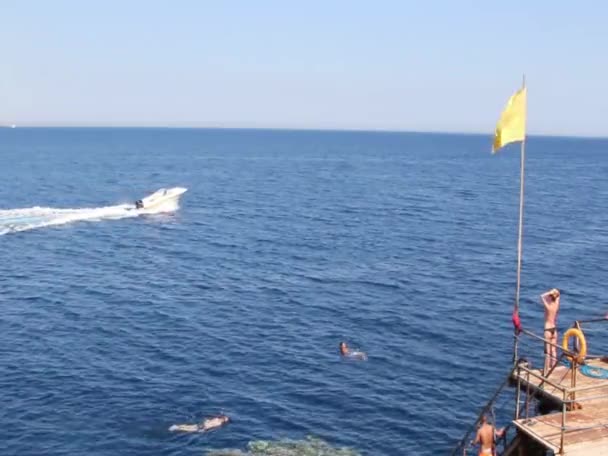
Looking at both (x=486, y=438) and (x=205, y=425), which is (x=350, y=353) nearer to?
(x=205, y=425)

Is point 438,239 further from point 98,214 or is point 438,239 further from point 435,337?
point 98,214

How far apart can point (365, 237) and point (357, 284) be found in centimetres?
2263

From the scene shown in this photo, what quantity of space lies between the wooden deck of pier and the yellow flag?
23.0 feet

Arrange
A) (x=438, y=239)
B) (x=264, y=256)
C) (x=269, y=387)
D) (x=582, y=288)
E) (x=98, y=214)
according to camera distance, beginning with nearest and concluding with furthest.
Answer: (x=269, y=387) < (x=582, y=288) < (x=264, y=256) < (x=438, y=239) < (x=98, y=214)

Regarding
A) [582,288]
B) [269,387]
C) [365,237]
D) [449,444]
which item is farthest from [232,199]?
[449,444]

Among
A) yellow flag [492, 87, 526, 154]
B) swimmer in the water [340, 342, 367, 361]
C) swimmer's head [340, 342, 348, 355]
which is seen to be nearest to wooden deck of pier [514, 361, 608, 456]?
yellow flag [492, 87, 526, 154]

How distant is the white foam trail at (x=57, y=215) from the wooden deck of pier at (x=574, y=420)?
77.7 meters

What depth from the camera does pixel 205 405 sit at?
3784cm

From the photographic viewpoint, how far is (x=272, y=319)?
5209 centimetres

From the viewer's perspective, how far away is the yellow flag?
68.6 feet

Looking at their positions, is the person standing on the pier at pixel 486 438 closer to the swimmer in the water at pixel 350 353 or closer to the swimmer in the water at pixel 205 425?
the swimmer in the water at pixel 205 425

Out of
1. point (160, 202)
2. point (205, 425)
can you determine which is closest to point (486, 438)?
point (205, 425)

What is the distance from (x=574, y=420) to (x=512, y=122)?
29.1 feet

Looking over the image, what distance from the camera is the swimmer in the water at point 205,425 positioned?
1375 inches
